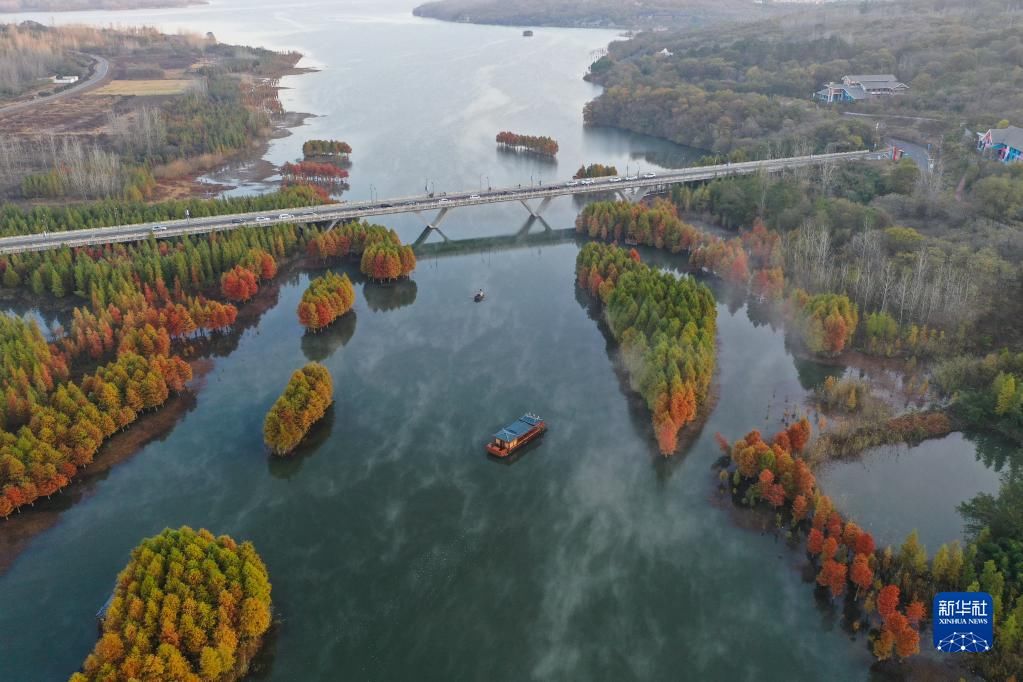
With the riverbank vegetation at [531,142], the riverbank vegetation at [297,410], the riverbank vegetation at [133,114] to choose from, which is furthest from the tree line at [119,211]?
the riverbank vegetation at [531,142]

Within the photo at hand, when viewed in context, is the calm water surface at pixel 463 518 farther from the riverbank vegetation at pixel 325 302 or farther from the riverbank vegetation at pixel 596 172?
the riverbank vegetation at pixel 596 172

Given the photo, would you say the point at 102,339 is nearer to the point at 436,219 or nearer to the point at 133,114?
the point at 436,219

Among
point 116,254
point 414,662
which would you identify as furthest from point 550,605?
point 116,254

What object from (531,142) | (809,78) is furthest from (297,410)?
(809,78)

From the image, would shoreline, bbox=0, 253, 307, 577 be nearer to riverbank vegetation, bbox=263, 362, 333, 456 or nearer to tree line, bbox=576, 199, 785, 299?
riverbank vegetation, bbox=263, 362, 333, 456

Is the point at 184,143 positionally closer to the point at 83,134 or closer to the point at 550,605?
the point at 83,134

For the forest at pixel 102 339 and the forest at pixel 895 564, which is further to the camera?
the forest at pixel 102 339
